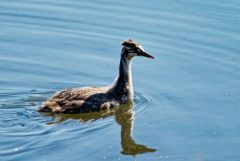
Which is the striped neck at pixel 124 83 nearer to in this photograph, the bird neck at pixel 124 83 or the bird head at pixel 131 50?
the bird neck at pixel 124 83

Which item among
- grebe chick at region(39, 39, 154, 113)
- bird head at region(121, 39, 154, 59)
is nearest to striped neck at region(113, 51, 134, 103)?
grebe chick at region(39, 39, 154, 113)

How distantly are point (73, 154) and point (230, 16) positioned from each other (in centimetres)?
Result: 759

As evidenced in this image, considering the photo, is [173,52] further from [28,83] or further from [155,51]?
[28,83]

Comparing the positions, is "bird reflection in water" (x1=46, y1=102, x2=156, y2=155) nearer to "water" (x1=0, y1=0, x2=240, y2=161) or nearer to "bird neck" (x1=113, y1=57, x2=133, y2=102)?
"water" (x1=0, y1=0, x2=240, y2=161)

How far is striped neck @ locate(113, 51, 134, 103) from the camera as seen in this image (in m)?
14.9

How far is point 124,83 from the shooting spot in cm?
1497

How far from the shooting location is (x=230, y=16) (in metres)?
18.5

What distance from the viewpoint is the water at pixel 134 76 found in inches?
497

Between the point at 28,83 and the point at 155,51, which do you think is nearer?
the point at 28,83

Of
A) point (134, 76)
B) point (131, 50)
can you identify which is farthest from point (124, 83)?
point (134, 76)

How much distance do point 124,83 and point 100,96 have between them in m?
0.67

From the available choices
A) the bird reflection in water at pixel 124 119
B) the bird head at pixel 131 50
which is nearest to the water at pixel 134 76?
the bird reflection in water at pixel 124 119

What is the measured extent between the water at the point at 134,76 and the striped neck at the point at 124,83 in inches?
8.1

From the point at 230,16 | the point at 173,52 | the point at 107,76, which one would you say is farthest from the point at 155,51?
the point at 230,16
